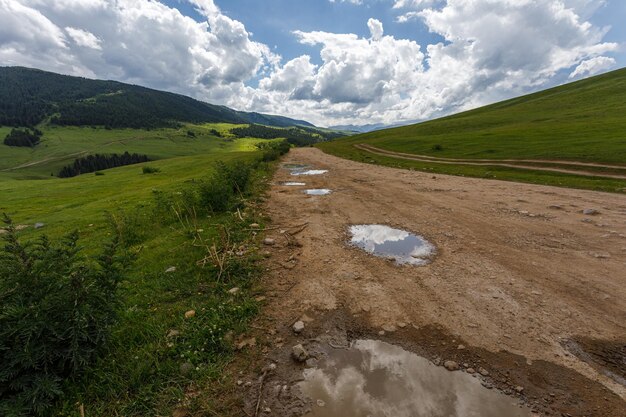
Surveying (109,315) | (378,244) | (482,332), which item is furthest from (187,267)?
(482,332)

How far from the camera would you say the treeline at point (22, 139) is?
154m

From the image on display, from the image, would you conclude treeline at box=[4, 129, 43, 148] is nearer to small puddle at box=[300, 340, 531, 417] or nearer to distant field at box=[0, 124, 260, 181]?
distant field at box=[0, 124, 260, 181]

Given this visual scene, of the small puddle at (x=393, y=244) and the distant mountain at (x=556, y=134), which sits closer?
the small puddle at (x=393, y=244)

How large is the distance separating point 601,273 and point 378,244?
676 cm

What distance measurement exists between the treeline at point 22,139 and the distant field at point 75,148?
3.38 m

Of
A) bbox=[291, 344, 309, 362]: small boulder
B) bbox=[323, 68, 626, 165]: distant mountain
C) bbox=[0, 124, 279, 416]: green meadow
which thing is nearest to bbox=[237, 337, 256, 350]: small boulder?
bbox=[0, 124, 279, 416]: green meadow

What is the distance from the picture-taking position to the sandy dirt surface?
551 cm

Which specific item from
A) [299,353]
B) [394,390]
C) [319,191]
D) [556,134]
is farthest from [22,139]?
[556,134]

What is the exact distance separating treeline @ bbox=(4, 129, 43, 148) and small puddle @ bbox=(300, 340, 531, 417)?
216 meters

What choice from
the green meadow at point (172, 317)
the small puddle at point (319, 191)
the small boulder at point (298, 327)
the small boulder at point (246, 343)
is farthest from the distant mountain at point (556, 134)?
the small boulder at point (246, 343)

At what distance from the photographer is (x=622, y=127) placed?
43.2m

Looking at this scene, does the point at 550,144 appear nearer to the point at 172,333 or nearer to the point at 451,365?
the point at 451,365

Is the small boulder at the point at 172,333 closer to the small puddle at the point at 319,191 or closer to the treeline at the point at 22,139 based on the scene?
the small puddle at the point at 319,191

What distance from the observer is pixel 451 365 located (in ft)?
19.0
